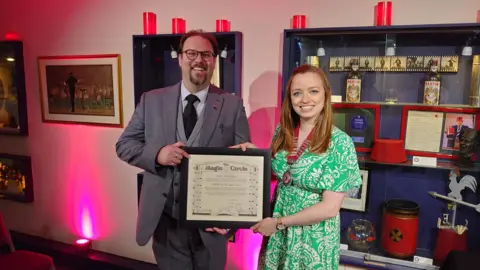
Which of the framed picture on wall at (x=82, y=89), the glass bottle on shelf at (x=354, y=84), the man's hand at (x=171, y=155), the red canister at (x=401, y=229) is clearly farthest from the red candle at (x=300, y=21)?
the framed picture on wall at (x=82, y=89)

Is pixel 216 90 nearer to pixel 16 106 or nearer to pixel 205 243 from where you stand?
pixel 205 243

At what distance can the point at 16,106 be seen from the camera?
338 cm

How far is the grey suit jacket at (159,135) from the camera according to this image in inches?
70.3

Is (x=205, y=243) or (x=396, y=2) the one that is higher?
(x=396, y=2)

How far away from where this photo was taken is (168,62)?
107 inches

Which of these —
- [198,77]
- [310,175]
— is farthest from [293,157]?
[198,77]

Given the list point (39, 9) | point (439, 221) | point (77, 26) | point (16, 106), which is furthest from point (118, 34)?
point (439, 221)

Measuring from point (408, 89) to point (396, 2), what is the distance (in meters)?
0.51

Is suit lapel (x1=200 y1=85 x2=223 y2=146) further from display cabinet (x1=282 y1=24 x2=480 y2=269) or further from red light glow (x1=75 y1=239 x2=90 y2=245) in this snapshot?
red light glow (x1=75 y1=239 x2=90 y2=245)

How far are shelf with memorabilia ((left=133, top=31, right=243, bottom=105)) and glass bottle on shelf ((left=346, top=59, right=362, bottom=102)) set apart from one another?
69 centimetres

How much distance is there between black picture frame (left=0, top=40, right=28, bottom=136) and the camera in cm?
330

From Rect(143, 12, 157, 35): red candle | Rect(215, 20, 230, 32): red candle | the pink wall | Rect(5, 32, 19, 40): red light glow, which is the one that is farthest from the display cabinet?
Rect(5, 32, 19, 40): red light glow

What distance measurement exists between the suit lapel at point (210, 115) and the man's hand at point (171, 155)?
125 mm

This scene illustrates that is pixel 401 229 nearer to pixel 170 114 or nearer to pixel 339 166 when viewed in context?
pixel 339 166
